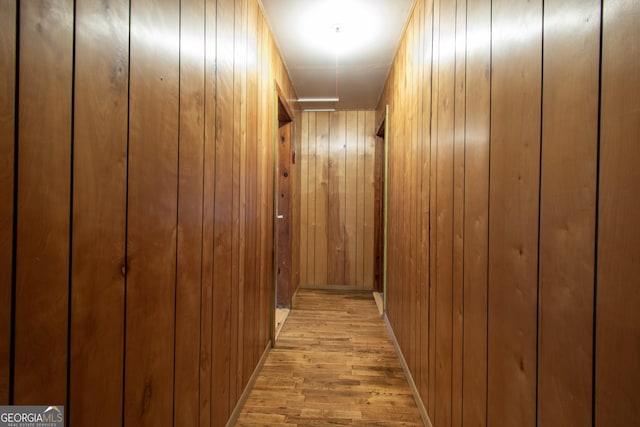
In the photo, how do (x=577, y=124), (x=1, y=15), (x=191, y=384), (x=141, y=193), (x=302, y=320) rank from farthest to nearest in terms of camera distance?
(x=302, y=320), (x=191, y=384), (x=141, y=193), (x=577, y=124), (x=1, y=15)

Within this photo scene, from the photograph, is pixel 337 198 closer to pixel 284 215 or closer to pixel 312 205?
pixel 312 205

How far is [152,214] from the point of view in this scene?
2.94 feet

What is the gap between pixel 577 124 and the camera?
2.05 feet

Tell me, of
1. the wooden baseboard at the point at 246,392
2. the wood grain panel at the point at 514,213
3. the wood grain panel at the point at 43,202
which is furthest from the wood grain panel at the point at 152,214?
the wood grain panel at the point at 514,213

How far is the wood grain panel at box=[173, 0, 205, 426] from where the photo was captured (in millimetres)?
1053

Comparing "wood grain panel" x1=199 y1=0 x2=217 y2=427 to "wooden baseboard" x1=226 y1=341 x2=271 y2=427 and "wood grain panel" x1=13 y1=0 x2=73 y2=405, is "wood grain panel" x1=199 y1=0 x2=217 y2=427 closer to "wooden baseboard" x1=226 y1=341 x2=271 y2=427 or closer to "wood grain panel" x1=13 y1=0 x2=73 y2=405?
"wooden baseboard" x1=226 y1=341 x2=271 y2=427

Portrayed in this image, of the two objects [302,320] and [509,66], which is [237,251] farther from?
[302,320]

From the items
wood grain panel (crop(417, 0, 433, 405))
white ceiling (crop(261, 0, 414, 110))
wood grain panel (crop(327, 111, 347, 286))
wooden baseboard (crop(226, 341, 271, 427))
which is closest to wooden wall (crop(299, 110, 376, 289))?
wood grain panel (crop(327, 111, 347, 286))

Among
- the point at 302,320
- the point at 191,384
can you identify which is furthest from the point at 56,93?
the point at 302,320

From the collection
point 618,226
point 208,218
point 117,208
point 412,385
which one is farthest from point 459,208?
point 412,385

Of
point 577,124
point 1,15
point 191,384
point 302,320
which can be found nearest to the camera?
point 1,15

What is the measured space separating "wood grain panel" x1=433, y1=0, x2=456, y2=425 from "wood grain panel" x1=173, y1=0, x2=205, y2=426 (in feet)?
3.55

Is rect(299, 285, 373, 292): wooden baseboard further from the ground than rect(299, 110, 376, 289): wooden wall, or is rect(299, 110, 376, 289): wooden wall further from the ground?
rect(299, 110, 376, 289): wooden wall

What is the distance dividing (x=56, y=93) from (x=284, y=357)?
7.25ft
